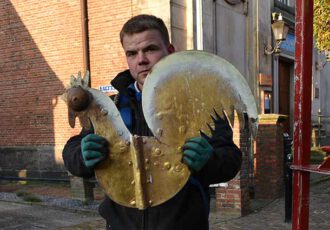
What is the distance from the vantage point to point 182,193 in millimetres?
2109

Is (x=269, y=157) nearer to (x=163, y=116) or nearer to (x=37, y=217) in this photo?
(x=37, y=217)

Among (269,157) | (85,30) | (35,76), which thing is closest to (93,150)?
(269,157)

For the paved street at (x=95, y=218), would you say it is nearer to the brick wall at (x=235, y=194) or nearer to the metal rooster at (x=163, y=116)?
the brick wall at (x=235, y=194)

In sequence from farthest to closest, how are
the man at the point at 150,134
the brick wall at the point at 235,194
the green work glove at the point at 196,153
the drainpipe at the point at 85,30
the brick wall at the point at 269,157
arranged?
the drainpipe at the point at 85,30 < the brick wall at the point at 269,157 < the brick wall at the point at 235,194 < the man at the point at 150,134 < the green work glove at the point at 196,153

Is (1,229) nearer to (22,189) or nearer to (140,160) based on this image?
(22,189)

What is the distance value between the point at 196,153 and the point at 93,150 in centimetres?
43

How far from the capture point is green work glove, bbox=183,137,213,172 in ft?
6.19

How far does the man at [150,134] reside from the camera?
1.99 metres

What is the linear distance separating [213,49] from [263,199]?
414cm

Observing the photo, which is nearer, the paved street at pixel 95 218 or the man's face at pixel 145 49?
the man's face at pixel 145 49

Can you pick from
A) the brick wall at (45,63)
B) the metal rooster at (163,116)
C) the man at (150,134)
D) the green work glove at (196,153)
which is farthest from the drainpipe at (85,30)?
the green work glove at (196,153)

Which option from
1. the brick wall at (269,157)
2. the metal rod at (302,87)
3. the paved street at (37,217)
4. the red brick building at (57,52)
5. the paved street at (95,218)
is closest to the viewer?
the metal rod at (302,87)

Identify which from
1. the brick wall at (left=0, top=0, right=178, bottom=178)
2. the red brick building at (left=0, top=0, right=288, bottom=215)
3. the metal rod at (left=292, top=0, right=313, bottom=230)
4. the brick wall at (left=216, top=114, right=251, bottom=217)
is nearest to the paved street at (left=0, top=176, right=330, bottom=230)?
the brick wall at (left=216, top=114, right=251, bottom=217)

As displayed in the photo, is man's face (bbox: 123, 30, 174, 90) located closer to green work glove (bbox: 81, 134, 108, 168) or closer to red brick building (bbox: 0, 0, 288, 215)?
green work glove (bbox: 81, 134, 108, 168)
